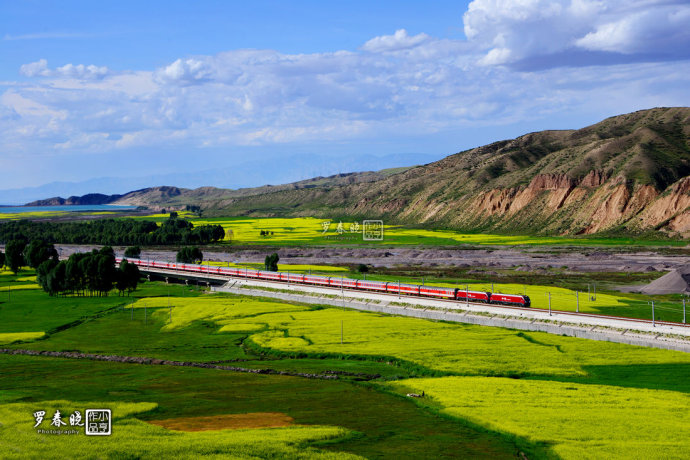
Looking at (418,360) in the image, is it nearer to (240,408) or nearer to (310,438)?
(240,408)

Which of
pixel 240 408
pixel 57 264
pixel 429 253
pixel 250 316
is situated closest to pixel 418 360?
pixel 240 408

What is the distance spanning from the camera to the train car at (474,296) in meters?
76.0

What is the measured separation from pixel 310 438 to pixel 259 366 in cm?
1988

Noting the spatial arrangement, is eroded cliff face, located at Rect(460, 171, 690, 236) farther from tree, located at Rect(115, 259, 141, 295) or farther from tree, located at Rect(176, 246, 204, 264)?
tree, located at Rect(115, 259, 141, 295)

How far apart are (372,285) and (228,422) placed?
55462mm

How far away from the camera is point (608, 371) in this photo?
47.7 meters

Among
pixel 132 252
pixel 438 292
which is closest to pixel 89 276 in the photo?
pixel 438 292

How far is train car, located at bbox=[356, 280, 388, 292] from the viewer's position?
88.8 m

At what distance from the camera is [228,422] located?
1419 inches

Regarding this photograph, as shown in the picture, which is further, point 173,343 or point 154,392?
point 173,343

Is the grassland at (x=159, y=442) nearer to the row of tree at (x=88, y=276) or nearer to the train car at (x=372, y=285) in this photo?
the train car at (x=372, y=285)

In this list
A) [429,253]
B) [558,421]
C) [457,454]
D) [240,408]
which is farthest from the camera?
[429,253]

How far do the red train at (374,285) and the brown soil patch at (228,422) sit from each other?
41.9 metres

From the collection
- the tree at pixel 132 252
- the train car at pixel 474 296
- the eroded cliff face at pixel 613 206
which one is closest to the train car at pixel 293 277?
the train car at pixel 474 296
